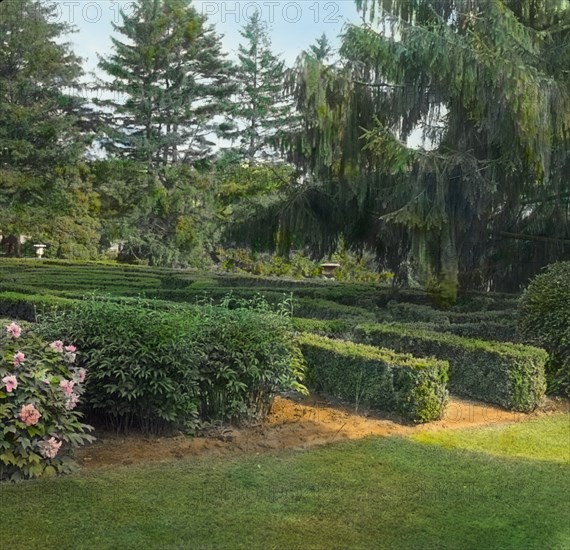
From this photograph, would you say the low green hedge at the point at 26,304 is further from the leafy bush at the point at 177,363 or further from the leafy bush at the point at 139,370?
the leafy bush at the point at 139,370

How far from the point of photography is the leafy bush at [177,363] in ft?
12.9

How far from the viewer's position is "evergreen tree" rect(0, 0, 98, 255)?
70.2ft

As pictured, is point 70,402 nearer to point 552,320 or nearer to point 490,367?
point 490,367

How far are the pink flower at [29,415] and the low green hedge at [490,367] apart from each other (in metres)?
3.48

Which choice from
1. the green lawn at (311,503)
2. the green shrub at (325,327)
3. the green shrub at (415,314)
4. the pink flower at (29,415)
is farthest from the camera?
the green shrub at (415,314)

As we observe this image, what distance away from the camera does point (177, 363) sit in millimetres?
3963

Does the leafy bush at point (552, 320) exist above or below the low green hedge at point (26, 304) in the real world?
above

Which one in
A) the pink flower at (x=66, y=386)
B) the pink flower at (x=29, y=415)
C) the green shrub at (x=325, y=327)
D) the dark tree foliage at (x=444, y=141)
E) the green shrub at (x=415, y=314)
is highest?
the dark tree foliage at (x=444, y=141)

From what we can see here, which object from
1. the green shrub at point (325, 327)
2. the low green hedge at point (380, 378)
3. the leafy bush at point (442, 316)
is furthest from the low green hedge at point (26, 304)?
the leafy bush at point (442, 316)

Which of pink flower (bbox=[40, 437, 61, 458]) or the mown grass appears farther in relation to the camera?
the mown grass

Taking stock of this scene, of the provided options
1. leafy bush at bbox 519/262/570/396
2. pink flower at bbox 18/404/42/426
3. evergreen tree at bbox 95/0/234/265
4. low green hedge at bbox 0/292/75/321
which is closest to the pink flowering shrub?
pink flower at bbox 18/404/42/426

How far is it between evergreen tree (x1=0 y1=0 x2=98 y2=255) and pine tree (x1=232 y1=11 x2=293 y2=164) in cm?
727

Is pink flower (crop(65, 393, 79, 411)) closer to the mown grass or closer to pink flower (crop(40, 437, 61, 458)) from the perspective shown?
pink flower (crop(40, 437, 61, 458))

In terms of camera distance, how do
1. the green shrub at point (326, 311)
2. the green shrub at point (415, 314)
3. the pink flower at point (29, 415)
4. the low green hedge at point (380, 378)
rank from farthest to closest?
the green shrub at point (415, 314) → the green shrub at point (326, 311) → the low green hedge at point (380, 378) → the pink flower at point (29, 415)
